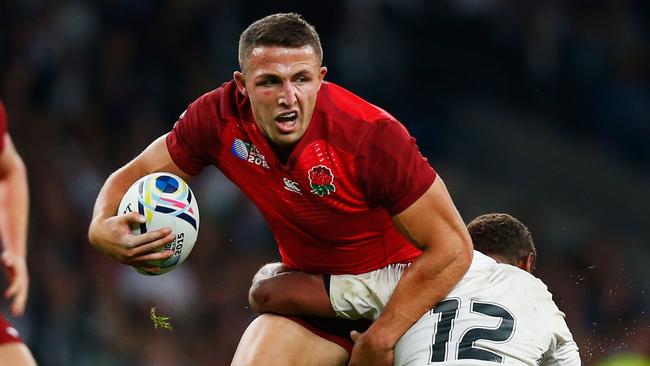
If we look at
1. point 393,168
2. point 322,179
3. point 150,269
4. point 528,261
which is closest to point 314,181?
point 322,179

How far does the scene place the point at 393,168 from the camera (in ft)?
14.3

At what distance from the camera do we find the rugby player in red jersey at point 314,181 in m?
4.38

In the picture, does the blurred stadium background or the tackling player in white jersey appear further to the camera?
the blurred stadium background

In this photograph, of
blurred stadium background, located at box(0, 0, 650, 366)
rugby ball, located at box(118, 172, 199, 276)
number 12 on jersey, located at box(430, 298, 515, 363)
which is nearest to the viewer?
rugby ball, located at box(118, 172, 199, 276)

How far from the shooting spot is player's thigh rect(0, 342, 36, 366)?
361 cm

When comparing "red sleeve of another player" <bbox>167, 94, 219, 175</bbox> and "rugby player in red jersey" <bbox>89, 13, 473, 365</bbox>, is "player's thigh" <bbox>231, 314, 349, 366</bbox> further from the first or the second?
"red sleeve of another player" <bbox>167, 94, 219, 175</bbox>

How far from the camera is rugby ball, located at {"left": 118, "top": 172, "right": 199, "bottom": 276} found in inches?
175

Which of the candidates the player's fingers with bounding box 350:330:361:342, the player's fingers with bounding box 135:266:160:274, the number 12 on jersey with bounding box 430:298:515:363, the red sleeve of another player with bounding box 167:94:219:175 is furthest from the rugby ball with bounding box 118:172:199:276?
the number 12 on jersey with bounding box 430:298:515:363

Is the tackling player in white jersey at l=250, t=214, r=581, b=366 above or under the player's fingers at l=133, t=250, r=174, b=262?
under

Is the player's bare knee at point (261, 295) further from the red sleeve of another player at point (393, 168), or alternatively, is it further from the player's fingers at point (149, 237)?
the red sleeve of another player at point (393, 168)

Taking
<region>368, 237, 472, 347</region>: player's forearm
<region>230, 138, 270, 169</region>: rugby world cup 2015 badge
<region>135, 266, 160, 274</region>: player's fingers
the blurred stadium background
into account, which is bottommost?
the blurred stadium background

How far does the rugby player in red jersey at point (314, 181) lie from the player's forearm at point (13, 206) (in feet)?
2.43

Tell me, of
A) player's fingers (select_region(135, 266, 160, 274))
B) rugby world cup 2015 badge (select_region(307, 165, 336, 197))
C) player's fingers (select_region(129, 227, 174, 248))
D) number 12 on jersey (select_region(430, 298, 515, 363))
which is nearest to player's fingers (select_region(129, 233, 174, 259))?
player's fingers (select_region(129, 227, 174, 248))

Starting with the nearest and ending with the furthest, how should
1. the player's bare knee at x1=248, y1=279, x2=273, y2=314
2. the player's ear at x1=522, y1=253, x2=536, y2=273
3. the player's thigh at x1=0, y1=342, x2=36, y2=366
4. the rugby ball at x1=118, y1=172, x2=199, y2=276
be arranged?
the player's thigh at x1=0, y1=342, x2=36, y2=366, the rugby ball at x1=118, y1=172, x2=199, y2=276, the player's bare knee at x1=248, y1=279, x2=273, y2=314, the player's ear at x1=522, y1=253, x2=536, y2=273
